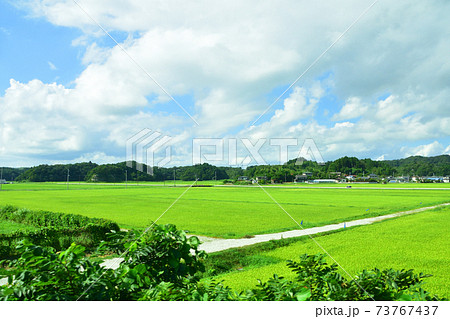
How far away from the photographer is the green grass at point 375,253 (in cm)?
828

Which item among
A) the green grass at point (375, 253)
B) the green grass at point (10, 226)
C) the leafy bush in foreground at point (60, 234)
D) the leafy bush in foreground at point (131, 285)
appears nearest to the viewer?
the leafy bush in foreground at point (131, 285)

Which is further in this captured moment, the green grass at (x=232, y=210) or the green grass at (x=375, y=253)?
the green grass at (x=232, y=210)

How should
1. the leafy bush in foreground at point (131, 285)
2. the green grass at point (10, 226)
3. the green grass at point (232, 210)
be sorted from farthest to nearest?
the green grass at point (232, 210), the green grass at point (10, 226), the leafy bush in foreground at point (131, 285)

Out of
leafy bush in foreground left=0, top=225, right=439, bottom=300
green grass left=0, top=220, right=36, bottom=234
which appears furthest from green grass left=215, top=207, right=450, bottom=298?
green grass left=0, top=220, right=36, bottom=234

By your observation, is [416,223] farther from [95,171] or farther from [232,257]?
[95,171]

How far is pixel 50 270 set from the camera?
2.64 metres

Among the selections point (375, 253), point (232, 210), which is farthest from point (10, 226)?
point (375, 253)

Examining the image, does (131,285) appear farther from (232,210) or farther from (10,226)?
(232,210)

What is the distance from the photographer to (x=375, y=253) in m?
11.1

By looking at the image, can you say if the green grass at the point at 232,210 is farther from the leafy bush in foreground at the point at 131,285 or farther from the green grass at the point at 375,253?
the leafy bush in foreground at the point at 131,285

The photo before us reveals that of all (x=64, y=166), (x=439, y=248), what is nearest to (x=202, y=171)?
(x=439, y=248)

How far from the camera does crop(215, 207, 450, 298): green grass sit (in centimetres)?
828

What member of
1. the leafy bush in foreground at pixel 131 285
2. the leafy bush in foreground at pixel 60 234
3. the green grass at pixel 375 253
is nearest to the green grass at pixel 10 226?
the leafy bush in foreground at pixel 60 234
